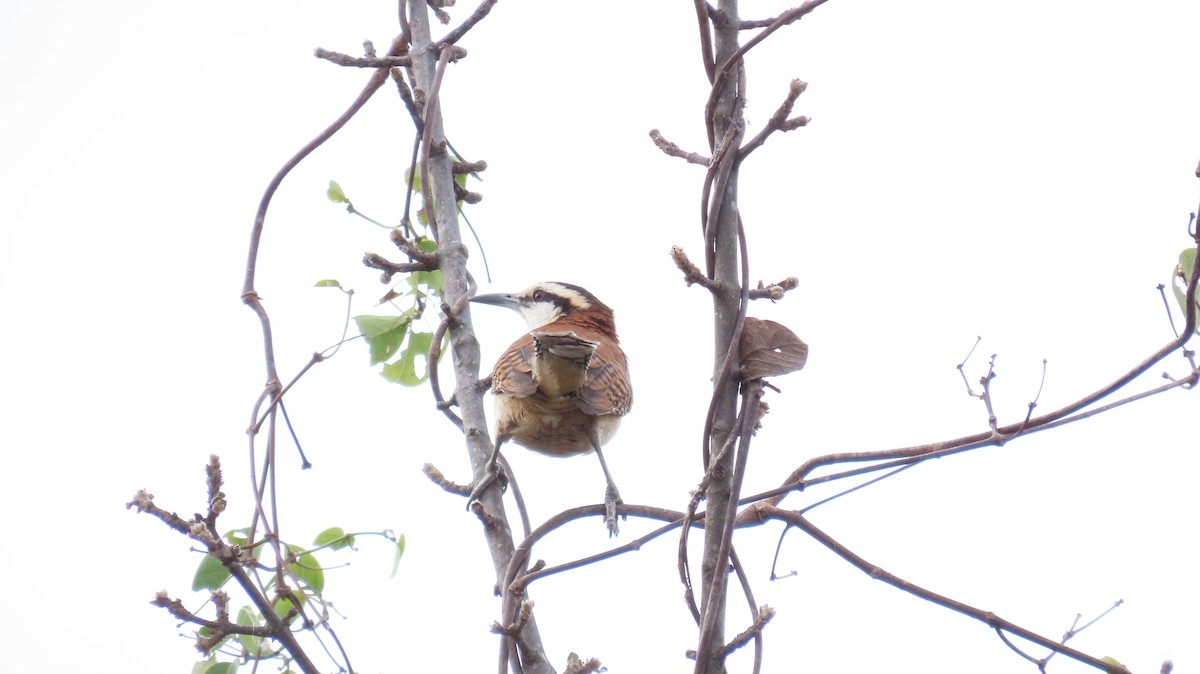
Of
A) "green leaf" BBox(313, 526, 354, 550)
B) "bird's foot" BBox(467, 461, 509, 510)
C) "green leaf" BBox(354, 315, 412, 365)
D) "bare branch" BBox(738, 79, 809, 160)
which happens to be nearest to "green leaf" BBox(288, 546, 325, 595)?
"green leaf" BBox(313, 526, 354, 550)

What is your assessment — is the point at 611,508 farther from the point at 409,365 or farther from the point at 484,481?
the point at 409,365

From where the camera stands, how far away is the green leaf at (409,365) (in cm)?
383

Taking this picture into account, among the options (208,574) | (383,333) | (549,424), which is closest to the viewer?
(208,574)

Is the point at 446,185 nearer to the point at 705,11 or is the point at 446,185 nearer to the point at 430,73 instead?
the point at 430,73

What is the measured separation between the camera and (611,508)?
281cm

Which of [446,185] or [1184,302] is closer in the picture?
[1184,302]

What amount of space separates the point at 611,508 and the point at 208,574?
127 cm

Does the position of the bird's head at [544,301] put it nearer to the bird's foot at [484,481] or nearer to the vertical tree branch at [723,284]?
the bird's foot at [484,481]

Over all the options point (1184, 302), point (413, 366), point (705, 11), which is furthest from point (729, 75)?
point (413, 366)

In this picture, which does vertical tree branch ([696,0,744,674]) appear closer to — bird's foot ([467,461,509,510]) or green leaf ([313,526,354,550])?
bird's foot ([467,461,509,510])

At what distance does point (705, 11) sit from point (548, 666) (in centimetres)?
162

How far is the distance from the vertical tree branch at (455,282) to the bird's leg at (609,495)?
32cm

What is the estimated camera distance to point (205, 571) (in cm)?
316

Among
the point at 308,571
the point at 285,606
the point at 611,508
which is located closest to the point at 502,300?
the point at 308,571
